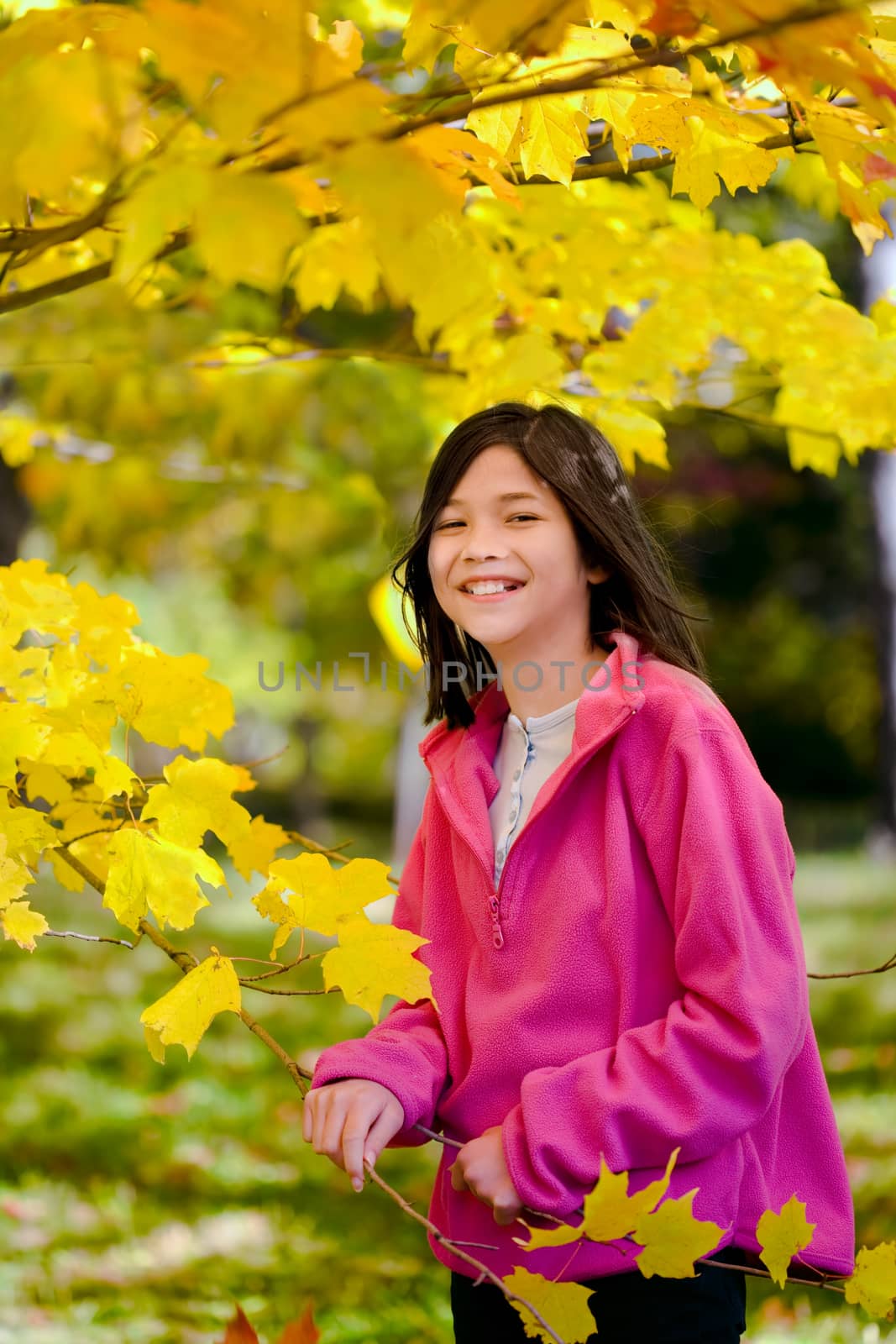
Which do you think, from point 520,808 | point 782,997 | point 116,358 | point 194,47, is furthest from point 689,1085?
point 116,358

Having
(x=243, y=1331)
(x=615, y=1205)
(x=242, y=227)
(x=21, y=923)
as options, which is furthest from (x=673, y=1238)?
(x=243, y=1331)

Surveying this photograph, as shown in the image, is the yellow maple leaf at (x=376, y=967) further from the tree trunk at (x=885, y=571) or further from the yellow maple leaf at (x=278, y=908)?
the tree trunk at (x=885, y=571)

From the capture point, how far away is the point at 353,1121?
1280 millimetres

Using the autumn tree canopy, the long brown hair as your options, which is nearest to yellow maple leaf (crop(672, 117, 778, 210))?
the autumn tree canopy

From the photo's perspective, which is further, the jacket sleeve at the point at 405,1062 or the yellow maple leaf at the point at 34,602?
the yellow maple leaf at the point at 34,602

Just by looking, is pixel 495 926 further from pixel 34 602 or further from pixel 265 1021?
pixel 265 1021

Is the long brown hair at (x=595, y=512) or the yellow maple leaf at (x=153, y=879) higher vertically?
the long brown hair at (x=595, y=512)

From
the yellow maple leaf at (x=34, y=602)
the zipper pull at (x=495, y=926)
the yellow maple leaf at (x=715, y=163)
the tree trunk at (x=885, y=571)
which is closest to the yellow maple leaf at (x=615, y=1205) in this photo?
the zipper pull at (x=495, y=926)

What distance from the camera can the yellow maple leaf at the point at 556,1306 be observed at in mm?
1132

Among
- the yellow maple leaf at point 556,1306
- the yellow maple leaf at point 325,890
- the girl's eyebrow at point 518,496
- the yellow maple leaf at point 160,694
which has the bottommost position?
the yellow maple leaf at point 556,1306

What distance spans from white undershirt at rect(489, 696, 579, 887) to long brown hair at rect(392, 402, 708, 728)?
117 millimetres

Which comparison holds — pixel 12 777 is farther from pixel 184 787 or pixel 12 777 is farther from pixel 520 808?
pixel 520 808

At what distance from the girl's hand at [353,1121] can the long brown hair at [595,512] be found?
0.51 m

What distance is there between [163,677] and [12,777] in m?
0.21
